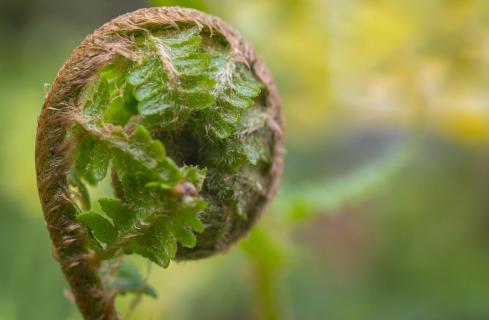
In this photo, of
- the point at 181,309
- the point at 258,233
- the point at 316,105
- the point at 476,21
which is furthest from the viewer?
the point at 316,105

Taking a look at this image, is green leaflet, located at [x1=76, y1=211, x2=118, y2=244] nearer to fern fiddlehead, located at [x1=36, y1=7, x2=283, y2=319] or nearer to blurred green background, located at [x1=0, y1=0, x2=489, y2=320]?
fern fiddlehead, located at [x1=36, y1=7, x2=283, y2=319]

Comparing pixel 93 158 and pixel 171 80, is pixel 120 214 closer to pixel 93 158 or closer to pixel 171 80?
pixel 93 158

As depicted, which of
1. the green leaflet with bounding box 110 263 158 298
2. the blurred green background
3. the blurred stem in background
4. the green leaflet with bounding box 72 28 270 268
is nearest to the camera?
the green leaflet with bounding box 72 28 270 268

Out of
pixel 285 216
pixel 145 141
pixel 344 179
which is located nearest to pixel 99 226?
pixel 145 141

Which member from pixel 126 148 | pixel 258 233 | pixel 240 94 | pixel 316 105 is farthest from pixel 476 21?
pixel 126 148

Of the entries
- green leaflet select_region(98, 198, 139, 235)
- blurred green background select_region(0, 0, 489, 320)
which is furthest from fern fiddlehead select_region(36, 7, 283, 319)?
blurred green background select_region(0, 0, 489, 320)

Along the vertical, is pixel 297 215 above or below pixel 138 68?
below

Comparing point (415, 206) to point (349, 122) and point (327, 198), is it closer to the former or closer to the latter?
point (349, 122)
